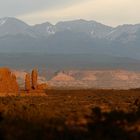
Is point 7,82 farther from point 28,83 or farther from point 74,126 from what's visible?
point 74,126

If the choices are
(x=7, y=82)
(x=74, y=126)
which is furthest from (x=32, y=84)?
(x=74, y=126)

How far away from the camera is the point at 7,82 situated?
220 feet

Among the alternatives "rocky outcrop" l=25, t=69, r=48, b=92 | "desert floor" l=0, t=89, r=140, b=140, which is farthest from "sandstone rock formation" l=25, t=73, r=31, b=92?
"desert floor" l=0, t=89, r=140, b=140

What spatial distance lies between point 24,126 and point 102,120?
359 centimetres

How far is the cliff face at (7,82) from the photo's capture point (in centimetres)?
6606

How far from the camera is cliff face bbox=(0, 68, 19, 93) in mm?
66062

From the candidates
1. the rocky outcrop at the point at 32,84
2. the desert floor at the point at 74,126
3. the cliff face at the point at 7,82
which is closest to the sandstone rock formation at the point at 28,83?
the rocky outcrop at the point at 32,84

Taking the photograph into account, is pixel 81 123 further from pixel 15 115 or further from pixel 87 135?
pixel 15 115

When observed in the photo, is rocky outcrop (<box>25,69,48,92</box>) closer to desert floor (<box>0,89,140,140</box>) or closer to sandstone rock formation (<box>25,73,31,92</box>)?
sandstone rock formation (<box>25,73,31,92</box>)

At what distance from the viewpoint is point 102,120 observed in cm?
2508

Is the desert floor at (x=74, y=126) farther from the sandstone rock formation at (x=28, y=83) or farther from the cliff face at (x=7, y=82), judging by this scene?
the sandstone rock formation at (x=28, y=83)

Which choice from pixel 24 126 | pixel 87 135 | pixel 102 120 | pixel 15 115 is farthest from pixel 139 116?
pixel 15 115

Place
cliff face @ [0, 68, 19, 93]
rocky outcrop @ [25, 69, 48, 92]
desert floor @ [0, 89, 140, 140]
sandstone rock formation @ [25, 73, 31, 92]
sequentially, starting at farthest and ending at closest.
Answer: sandstone rock formation @ [25, 73, 31, 92], rocky outcrop @ [25, 69, 48, 92], cliff face @ [0, 68, 19, 93], desert floor @ [0, 89, 140, 140]

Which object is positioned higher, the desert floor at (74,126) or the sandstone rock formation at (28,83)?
the sandstone rock formation at (28,83)
